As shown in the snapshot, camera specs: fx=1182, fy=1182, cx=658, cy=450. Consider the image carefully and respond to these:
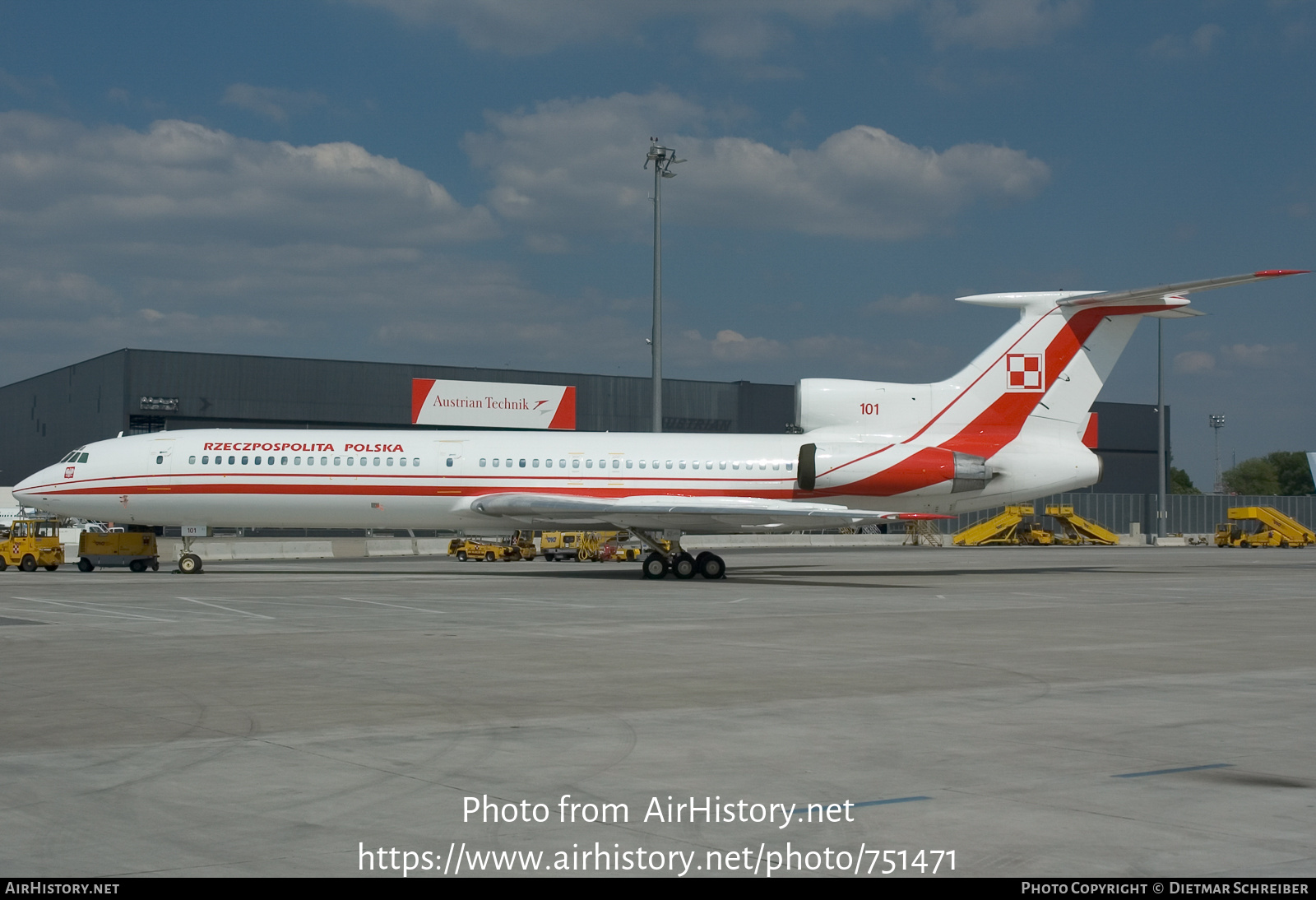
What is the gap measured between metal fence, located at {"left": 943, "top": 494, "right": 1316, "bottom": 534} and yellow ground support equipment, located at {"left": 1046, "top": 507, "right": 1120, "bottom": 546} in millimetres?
10489

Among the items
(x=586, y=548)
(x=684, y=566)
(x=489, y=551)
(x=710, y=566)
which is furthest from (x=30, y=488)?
(x=586, y=548)

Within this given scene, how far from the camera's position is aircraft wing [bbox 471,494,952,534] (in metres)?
29.4

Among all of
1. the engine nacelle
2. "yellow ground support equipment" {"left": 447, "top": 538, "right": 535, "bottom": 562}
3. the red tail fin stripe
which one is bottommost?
"yellow ground support equipment" {"left": 447, "top": 538, "right": 535, "bottom": 562}

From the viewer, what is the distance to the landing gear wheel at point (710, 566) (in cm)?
3166

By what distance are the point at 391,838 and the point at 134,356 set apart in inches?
2745

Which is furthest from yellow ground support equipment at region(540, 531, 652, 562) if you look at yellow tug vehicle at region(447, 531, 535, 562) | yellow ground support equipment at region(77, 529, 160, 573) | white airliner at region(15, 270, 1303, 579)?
yellow ground support equipment at region(77, 529, 160, 573)

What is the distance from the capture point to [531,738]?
28.5ft

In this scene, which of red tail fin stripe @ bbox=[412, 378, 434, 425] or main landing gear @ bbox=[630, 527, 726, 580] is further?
red tail fin stripe @ bbox=[412, 378, 434, 425]

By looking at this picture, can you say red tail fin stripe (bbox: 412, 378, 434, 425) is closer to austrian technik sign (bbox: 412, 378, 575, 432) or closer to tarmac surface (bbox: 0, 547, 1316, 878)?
austrian technik sign (bbox: 412, 378, 575, 432)

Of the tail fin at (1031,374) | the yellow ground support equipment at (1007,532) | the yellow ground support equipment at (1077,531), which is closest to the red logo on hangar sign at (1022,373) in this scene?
the tail fin at (1031,374)

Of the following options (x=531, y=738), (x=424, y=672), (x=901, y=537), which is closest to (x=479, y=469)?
(x=424, y=672)

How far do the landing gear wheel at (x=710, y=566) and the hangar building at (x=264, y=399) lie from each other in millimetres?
44960

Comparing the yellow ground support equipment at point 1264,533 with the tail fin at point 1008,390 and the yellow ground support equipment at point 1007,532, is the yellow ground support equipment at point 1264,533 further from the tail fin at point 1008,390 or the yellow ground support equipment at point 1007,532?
the tail fin at point 1008,390

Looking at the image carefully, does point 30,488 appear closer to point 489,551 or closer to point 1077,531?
point 489,551
